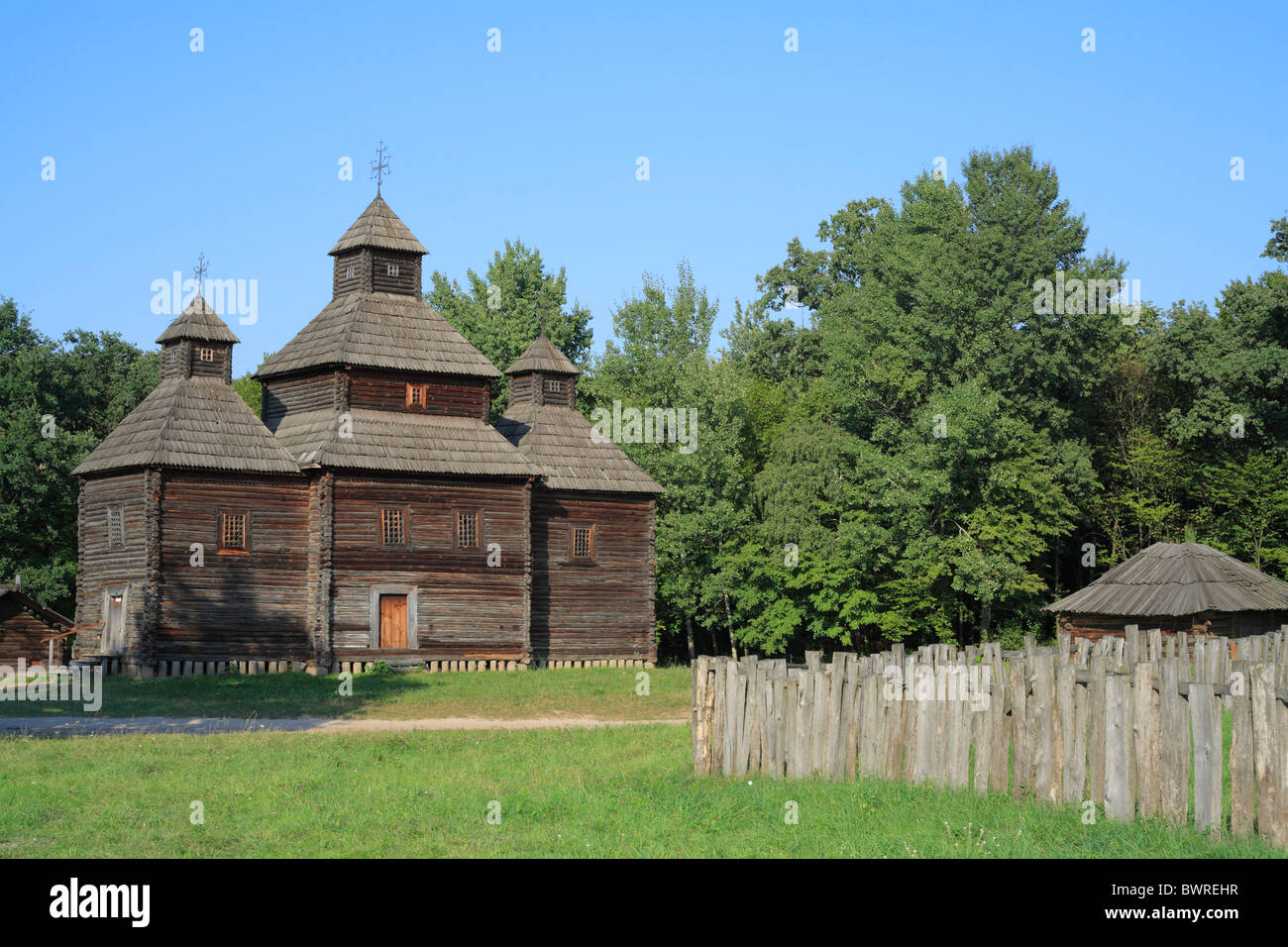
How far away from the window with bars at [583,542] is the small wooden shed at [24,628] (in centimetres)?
1436

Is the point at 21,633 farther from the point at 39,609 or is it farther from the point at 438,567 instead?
the point at 438,567

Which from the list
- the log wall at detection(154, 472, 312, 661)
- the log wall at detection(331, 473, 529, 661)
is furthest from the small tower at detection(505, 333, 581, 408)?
the log wall at detection(154, 472, 312, 661)

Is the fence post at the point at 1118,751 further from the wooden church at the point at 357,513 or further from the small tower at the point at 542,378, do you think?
the small tower at the point at 542,378

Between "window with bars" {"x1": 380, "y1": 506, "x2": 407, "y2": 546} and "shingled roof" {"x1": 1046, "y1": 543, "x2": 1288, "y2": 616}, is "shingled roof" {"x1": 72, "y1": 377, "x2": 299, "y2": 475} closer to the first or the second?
"window with bars" {"x1": 380, "y1": 506, "x2": 407, "y2": 546}

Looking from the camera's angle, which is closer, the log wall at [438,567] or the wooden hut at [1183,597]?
the wooden hut at [1183,597]

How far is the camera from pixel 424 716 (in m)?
26.1

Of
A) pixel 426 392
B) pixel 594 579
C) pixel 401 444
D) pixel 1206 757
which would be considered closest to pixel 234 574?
pixel 401 444

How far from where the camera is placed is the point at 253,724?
899 inches

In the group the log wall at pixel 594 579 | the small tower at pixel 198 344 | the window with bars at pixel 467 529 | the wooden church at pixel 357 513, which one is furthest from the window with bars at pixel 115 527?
the log wall at pixel 594 579

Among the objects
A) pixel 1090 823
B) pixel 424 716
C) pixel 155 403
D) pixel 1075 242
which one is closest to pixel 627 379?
pixel 1075 242

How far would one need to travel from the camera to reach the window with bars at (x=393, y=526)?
36.9 meters

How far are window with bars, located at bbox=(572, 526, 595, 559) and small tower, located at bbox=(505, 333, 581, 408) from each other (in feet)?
16.5
